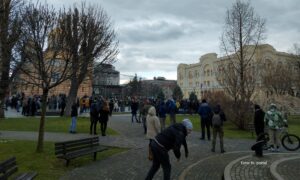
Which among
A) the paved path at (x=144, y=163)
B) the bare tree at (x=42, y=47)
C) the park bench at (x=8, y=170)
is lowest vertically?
the paved path at (x=144, y=163)

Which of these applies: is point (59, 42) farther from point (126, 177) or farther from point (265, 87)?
point (265, 87)

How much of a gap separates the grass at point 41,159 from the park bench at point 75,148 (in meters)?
0.37

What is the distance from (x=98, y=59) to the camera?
30125 millimetres

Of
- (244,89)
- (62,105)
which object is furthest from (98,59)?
(244,89)

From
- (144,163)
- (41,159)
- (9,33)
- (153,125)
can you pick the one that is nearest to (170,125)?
(153,125)

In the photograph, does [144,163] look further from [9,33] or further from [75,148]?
[9,33]

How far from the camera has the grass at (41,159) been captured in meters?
9.82

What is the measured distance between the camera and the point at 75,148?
432 inches

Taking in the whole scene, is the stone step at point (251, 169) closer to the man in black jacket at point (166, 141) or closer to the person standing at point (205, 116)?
the man in black jacket at point (166, 141)

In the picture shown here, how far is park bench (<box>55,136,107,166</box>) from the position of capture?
33.6 ft

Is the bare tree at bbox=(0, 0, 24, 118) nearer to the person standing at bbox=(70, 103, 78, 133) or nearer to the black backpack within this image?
the person standing at bbox=(70, 103, 78, 133)

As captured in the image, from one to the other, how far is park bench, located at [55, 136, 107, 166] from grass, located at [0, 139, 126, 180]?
0.37 m

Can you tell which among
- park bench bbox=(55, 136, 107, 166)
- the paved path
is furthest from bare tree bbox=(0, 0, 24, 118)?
the paved path

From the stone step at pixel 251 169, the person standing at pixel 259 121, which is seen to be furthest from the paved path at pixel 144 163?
the person standing at pixel 259 121
